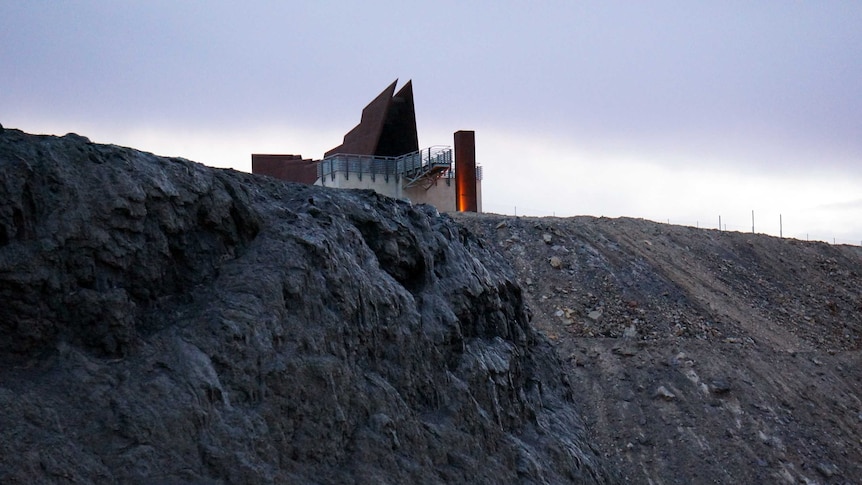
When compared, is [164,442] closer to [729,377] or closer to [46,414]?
[46,414]

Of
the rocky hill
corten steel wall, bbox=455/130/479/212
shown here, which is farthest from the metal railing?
the rocky hill

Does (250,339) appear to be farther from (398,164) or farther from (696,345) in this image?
(398,164)

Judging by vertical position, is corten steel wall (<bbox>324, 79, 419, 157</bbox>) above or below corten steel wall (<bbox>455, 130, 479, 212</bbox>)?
above

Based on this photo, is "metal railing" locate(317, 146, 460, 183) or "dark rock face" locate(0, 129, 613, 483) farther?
"metal railing" locate(317, 146, 460, 183)

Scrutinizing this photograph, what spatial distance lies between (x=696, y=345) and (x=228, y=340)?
74.2ft

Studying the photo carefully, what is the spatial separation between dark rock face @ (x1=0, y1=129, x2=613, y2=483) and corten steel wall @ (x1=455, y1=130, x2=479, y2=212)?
31.7 metres

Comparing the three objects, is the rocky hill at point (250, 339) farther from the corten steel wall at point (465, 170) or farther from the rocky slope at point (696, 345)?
the corten steel wall at point (465, 170)

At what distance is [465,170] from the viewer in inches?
1640

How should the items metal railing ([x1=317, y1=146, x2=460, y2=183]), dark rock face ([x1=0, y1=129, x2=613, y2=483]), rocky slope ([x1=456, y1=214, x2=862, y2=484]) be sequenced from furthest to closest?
metal railing ([x1=317, y1=146, x2=460, y2=183]), rocky slope ([x1=456, y1=214, x2=862, y2=484]), dark rock face ([x1=0, y1=129, x2=613, y2=483])

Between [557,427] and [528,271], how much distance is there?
64.3 feet

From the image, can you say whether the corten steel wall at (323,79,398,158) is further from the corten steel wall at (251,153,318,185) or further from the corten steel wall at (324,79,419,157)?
the corten steel wall at (251,153,318,185)

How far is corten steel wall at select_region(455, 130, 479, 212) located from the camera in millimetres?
41312

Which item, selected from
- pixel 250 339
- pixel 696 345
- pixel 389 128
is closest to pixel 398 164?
pixel 389 128

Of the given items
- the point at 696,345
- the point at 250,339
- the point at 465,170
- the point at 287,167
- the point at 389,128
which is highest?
the point at 389,128
